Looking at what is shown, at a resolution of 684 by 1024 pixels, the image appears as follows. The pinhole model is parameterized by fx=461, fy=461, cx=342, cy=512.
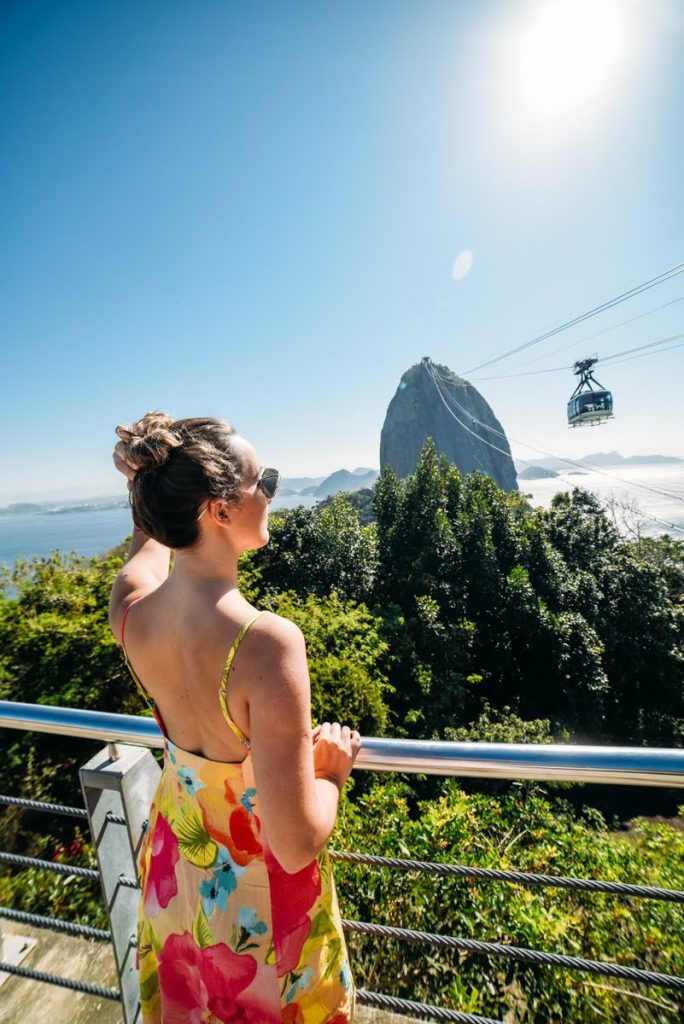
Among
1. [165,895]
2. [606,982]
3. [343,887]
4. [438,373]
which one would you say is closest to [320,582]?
[343,887]

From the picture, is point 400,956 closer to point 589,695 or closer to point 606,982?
point 606,982

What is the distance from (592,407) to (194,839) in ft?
102

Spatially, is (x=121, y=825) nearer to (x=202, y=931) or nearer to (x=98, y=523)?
(x=202, y=931)

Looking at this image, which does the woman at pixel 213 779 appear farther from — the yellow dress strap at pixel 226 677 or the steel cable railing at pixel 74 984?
the steel cable railing at pixel 74 984

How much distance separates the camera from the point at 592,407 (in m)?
27.2

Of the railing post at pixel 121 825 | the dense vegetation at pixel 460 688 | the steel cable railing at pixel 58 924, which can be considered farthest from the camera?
the dense vegetation at pixel 460 688

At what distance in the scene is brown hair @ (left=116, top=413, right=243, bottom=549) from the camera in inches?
35.1

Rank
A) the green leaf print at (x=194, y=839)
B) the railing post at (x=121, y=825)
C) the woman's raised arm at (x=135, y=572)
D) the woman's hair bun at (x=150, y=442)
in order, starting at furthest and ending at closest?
1. the railing post at (x=121, y=825)
2. the woman's raised arm at (x=135, y=572)
3. the green leaf print at (x=194, y=839)
4. the woman's hair bun at (x=150, y=442)

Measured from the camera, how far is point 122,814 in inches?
52.1

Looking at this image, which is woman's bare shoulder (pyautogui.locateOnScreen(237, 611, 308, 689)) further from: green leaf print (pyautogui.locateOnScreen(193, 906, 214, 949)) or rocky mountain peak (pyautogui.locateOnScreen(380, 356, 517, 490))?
rocky mountain peak (pyautogui.locateOnScreen(380, 356, 517, 490))

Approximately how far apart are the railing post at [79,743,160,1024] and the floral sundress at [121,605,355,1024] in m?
0.28

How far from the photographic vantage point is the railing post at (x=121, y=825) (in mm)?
1220

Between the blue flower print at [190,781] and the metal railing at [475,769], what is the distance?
22 cm

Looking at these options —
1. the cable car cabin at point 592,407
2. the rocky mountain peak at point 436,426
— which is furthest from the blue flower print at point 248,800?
the rocky mountain peak at point 436,426
